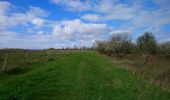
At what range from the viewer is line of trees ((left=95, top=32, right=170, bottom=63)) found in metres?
54.8

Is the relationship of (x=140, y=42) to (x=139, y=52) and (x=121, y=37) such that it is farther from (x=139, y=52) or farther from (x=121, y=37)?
(x=121, y=37)

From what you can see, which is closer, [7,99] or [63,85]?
[7,99]

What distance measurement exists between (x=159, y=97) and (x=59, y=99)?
477 centimetres

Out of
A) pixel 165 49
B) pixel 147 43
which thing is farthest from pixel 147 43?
pixel 165 49

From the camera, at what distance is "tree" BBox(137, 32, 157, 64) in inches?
2116

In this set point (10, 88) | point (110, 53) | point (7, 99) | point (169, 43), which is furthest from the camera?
point (110, 53)

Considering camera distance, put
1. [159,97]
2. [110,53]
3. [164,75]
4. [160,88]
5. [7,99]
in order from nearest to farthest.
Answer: [7,99]
[159,97]
[160,88]
[164,75]
[110,53]

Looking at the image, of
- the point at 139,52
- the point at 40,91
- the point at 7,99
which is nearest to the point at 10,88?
the point at 40,91

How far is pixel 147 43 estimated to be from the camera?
5516 centimetres

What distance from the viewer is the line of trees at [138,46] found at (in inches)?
2156

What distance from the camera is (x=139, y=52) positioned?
5666 centimetres

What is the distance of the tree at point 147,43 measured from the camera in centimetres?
5374

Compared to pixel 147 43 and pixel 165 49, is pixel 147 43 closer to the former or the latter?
pixel 147 43

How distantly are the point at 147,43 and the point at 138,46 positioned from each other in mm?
2618
